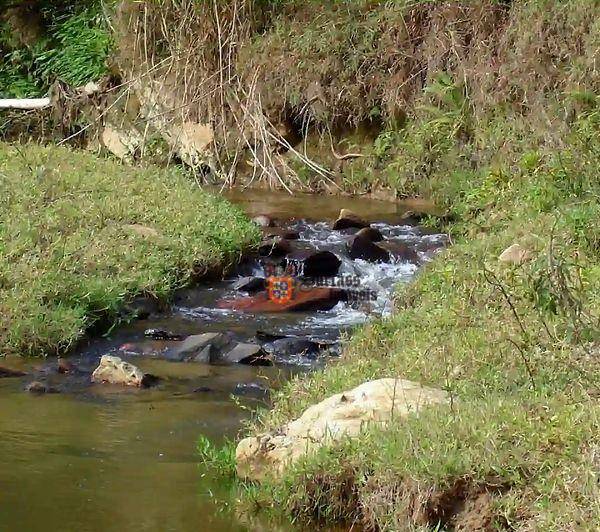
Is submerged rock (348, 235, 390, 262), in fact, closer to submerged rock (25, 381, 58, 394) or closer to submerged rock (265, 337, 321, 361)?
submerged rock (265, 337, 321, 361)

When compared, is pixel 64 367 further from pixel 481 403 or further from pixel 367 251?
pixel 367 251

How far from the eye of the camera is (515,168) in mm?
11188

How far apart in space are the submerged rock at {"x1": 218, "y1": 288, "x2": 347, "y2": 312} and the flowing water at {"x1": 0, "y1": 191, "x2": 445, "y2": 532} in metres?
0.10

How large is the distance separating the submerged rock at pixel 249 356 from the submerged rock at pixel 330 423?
215cm

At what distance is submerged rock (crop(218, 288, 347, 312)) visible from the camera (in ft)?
28.9

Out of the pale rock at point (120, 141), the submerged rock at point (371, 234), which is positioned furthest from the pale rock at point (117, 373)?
the pale rock at point (120, 141)

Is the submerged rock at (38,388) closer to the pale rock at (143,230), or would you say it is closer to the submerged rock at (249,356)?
the submerged rock at (249,356)

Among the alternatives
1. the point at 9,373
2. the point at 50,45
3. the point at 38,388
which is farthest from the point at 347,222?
the point at 50,45

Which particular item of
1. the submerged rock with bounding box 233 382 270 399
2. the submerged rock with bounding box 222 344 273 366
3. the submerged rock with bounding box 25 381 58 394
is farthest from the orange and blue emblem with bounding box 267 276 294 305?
the submerged rock with bounding box 25 381 58 394

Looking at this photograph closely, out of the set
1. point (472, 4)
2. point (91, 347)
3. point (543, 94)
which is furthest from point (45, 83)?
point (91, 347)

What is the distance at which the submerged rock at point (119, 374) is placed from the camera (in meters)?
6.90

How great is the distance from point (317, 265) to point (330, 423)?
482cm

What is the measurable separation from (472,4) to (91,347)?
7153 millimetres

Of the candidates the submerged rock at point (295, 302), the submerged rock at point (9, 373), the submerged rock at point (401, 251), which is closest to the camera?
the submerged rock at point (9, 373)
